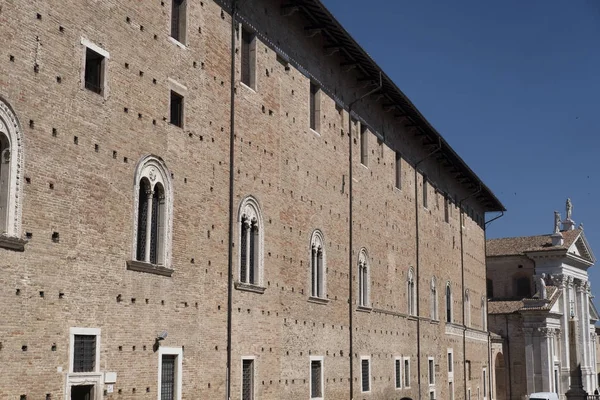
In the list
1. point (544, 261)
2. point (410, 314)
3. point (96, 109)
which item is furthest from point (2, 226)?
point (544, 261)

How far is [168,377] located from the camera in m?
14.5

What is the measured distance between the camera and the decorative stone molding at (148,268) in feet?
44.2

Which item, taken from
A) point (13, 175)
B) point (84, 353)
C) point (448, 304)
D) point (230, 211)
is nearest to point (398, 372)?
point (448, 304)

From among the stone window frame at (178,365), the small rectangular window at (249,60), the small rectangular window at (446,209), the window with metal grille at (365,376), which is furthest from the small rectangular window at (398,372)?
the stone window frame at (178,365)

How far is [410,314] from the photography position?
94.8 feet

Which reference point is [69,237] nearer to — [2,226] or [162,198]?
[2,226]

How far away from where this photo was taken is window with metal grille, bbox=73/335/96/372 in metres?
12.3

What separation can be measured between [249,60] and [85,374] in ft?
26.4

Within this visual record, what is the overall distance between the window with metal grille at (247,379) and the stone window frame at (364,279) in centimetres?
715

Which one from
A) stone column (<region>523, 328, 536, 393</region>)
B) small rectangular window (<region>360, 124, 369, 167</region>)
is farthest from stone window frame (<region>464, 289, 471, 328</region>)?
small rectangular window (<region>360, 124, 369, 167</region>)

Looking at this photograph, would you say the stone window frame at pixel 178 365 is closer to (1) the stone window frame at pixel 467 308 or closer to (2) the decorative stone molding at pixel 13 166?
(2) the decorative stone molding at pixel 13 166

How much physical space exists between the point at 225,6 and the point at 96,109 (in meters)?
4.98

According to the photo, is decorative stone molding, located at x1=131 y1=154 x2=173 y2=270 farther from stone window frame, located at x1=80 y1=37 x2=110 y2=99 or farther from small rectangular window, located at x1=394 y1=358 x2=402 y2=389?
small rectangular window, located at x1=394 y1=358 x2=402 y2=389

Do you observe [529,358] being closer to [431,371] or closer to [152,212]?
[431,371]
